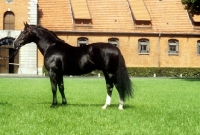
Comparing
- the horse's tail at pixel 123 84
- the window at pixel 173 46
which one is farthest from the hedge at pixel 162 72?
the horse's tail at pixel 123 84

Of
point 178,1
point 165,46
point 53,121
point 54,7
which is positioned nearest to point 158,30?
point 165,46

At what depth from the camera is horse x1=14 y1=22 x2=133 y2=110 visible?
10516mm

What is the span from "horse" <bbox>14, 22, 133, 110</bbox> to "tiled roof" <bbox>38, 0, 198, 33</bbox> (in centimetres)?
2777

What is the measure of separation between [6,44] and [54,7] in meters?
6.94

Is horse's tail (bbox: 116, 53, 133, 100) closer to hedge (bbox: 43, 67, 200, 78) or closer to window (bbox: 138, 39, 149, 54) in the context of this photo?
hedge (bbox: 43, 67, 200, 78)

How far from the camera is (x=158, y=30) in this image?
40375 mm

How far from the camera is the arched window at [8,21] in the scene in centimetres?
3825

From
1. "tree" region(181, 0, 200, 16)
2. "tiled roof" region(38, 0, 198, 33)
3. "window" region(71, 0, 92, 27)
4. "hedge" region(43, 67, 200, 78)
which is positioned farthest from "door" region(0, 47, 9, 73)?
"tree" region(181, 0, 200, 16)

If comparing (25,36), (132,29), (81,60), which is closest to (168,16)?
(132,29)

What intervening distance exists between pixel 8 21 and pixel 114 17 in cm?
1139

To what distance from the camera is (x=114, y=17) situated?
1610 inches

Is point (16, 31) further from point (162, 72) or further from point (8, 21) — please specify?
point (162, 72)

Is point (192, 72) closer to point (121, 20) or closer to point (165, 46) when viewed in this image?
point (165, 46)

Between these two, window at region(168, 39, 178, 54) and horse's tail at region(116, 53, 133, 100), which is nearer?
horse's tail at region(116, 53, 133, 100)
